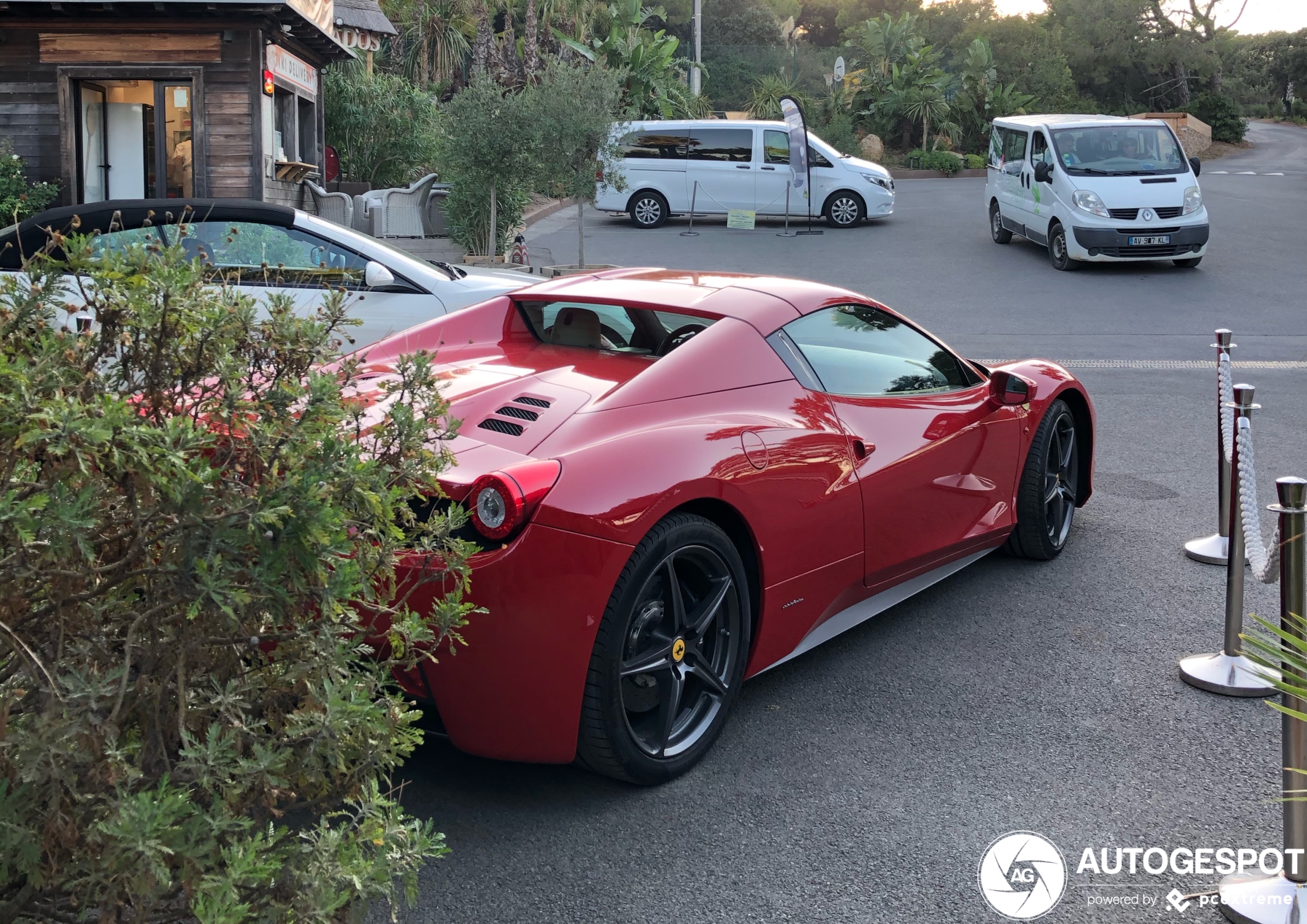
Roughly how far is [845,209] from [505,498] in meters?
21.4

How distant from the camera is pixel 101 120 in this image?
16891 millimetres

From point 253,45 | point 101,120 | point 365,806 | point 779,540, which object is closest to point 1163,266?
point 253,45

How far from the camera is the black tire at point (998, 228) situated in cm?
2091

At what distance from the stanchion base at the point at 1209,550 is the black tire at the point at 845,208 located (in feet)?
60.6

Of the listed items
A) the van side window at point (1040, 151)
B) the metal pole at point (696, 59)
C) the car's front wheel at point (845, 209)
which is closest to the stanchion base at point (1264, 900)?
the van side window at point (1040, 151)

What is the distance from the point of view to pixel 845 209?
2353cm

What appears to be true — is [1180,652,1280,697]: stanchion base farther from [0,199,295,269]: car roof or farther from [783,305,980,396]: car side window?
[0,199,295,269]: car roof

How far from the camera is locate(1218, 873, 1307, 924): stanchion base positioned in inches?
112

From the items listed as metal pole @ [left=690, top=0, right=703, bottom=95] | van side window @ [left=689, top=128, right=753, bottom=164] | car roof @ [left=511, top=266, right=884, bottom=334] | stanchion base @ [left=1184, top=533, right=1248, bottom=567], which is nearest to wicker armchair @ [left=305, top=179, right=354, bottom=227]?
van side window @ [left=689, top=128, right=753, bottom=164]

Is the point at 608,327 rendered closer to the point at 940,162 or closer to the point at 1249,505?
the point at 1249,505

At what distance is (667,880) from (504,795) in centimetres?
64

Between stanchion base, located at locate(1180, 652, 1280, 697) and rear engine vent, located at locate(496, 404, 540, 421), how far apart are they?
2.45 metres

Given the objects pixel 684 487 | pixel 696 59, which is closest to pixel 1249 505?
pixel 684 487

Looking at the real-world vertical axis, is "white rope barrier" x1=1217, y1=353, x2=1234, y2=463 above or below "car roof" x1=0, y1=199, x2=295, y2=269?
below
